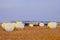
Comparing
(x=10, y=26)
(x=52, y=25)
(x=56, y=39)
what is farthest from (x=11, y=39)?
(x=52, y=25)

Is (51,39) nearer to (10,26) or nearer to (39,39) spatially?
(39,39)

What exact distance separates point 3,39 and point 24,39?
2.4 inches

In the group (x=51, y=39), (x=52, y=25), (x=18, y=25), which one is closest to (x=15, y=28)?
(x=18, y=25)

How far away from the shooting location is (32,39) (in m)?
0.39

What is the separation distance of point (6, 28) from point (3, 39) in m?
0.25

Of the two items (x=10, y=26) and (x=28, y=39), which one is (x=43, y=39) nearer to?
(x=28, y=39)

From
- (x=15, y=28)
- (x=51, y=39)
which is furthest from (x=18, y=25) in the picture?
(x=51, y=39)

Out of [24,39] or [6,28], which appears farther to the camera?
[6,28]

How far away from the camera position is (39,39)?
38 centimetres

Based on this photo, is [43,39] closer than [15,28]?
Yes

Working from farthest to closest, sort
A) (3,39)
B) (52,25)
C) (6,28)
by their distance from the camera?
(52,25)
(6,28)
(3,39)

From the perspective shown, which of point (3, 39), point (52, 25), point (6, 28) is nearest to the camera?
point (3, 39)

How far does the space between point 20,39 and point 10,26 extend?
24 cm

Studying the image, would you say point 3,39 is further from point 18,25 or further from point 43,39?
point 18,25
